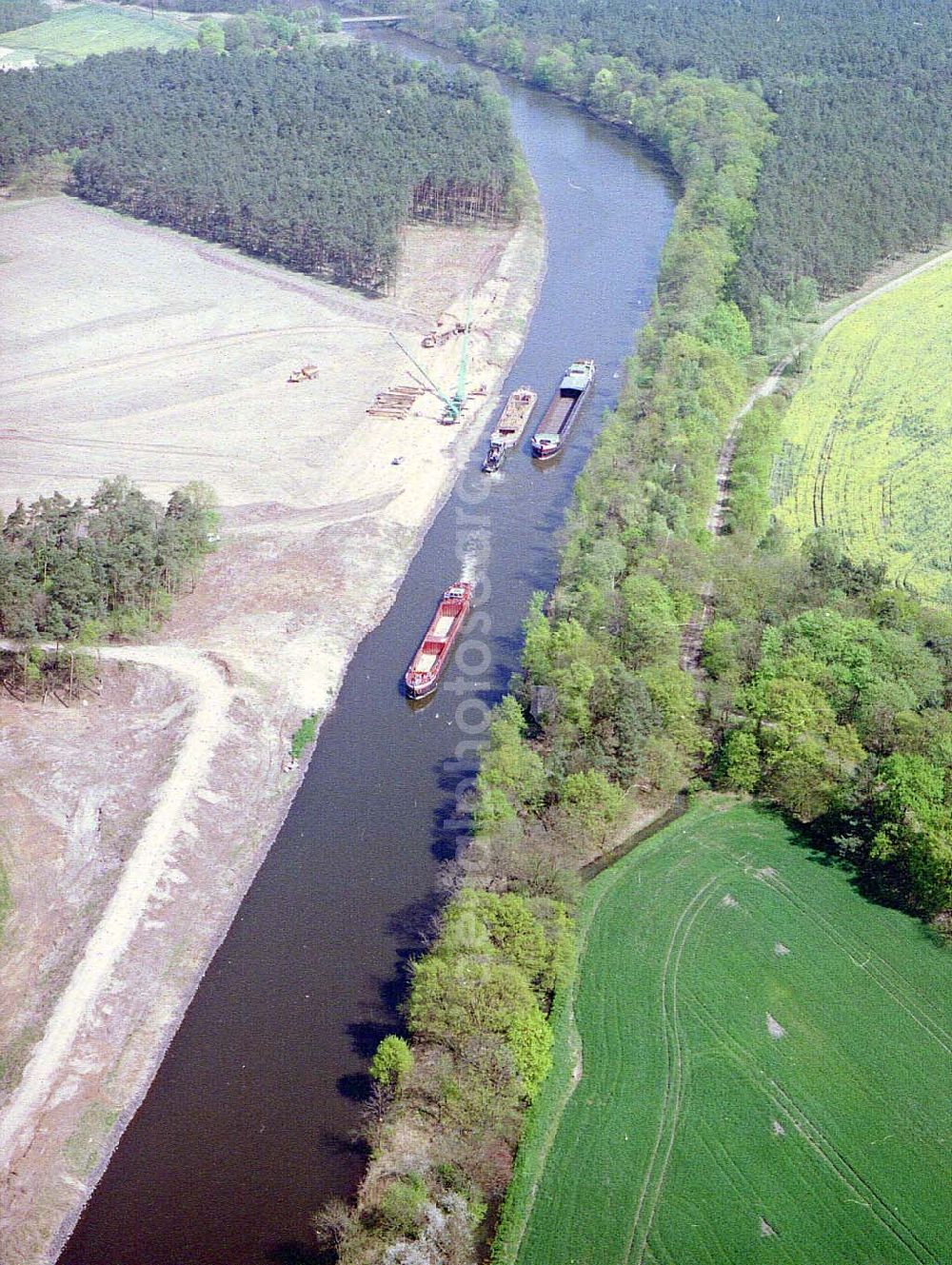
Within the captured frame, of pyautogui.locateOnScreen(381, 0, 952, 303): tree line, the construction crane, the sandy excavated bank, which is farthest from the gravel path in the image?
pyautogui.locateOnScreen(381, 0, 952, 303): tree line

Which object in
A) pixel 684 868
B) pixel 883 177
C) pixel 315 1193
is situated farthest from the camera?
pixel 883 177

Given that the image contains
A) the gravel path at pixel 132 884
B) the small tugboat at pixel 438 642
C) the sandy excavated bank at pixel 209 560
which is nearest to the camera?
the gravel path at pixel 132 884

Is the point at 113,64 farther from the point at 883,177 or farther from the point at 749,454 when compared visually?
the point at 749,454

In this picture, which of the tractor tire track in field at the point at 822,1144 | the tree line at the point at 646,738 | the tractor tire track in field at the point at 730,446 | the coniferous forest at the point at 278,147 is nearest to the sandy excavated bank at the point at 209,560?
the coniferous forest at the point at 278,147

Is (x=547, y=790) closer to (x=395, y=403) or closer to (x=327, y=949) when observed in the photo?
(x=327, y=949)

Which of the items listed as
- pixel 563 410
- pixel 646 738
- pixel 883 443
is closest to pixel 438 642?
pixel 646 738

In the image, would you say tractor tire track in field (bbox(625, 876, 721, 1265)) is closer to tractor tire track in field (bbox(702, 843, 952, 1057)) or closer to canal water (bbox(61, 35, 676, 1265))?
tractor tire track in field (bbox(702, 843, 952, 1057))

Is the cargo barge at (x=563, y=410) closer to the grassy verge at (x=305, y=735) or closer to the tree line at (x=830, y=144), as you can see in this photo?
the tree line at (x=830, y=144)

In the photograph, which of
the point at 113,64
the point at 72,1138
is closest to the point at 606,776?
the point at 72,1138

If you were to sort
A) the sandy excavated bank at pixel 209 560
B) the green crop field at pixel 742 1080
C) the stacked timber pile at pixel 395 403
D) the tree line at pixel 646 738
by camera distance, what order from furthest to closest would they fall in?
1. the stacked timber pile at pixel 395 403
2. the sandy excavated bank at pixel 209 560
3. the tree line at pixel 646 738
4. the green crop field at pixel 742 1080
